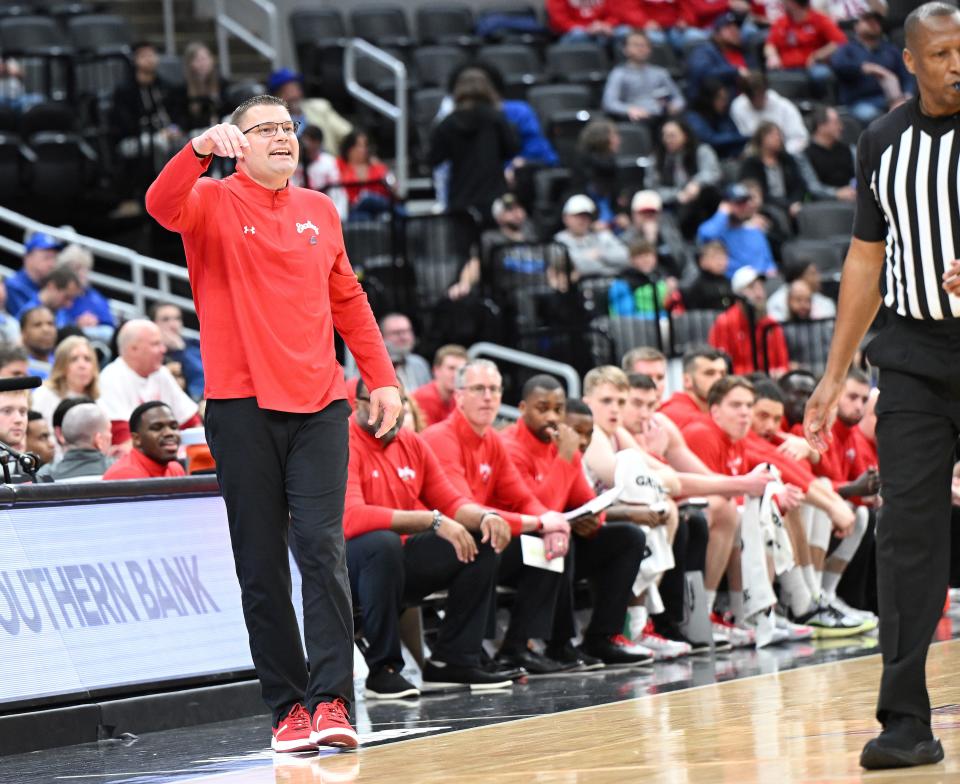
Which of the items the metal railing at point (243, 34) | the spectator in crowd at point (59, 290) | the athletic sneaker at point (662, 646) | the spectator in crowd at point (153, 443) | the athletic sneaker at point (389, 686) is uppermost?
the metal railing at point (243, 34)

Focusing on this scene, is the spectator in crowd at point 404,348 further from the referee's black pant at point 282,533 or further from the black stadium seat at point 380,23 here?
the black stadium seat at point 380,23

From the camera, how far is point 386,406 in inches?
217

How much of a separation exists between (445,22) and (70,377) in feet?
30.8

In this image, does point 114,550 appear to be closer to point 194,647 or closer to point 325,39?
point 194,647

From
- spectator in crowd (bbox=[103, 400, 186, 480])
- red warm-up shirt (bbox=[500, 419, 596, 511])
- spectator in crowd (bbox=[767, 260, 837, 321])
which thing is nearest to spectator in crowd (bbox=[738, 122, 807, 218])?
spectator in crowd (bbox=[767, 260, 837, 321])

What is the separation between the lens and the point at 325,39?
16.3 meters

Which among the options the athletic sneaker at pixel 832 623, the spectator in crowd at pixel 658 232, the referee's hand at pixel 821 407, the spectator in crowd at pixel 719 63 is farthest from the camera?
the spectator in crowd at pixel 719 63

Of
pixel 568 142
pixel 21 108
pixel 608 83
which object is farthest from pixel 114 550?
pixel 608 83

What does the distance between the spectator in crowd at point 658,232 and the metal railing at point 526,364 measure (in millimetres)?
1734

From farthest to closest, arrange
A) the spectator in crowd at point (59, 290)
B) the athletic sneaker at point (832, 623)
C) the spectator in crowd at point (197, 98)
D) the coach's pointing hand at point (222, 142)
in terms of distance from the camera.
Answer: the spectator in crowd at point (197, 98)
the spectator in crowd at point (59, 290)
the athletic sneaker at point (832, 623)
the coach's pointing hand at point (222, 142)

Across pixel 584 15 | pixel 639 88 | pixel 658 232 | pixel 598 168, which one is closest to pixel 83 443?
pixel 658 232

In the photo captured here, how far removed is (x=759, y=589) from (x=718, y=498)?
21.0 inches

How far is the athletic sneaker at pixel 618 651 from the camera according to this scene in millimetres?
8188

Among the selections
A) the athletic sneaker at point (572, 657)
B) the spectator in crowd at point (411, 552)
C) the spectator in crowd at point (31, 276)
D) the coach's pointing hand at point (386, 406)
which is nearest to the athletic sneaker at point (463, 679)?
the spectator in crowd at point (411, 552)
